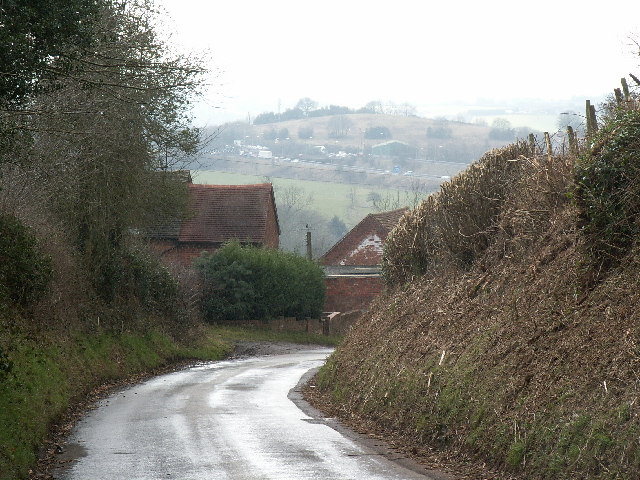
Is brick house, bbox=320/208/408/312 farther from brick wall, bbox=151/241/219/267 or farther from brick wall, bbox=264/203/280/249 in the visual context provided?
brick wall, bbox=151/241/219/267

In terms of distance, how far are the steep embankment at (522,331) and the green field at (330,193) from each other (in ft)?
274

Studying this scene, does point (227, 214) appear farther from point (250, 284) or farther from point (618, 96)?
point (618, 96)

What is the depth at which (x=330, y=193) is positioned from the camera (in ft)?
382

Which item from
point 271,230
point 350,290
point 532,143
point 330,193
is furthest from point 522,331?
point 330,193

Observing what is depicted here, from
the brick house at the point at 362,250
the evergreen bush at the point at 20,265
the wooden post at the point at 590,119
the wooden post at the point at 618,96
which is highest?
the wooden post at the point at 618,96

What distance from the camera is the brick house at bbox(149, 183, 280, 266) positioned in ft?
172

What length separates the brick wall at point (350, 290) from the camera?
53094 millimetres

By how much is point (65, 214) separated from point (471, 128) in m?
98.6

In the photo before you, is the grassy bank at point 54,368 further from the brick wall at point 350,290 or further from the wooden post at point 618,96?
the brick wall at point 350,290

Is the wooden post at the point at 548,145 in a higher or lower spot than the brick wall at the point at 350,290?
higher

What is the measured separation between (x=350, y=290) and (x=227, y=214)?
9.39 m

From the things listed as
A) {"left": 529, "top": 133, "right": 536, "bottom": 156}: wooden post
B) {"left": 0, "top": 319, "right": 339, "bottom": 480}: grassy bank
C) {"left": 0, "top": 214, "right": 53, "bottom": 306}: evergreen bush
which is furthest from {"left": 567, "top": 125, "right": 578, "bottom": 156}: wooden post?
{"left": 0, "top": 214, "right": 53, "bottom": 306}: evergreen bush

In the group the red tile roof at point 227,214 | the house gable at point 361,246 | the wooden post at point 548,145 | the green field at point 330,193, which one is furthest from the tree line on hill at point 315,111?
the wooden post at point 548,145

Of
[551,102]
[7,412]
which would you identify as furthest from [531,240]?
[551,102]
